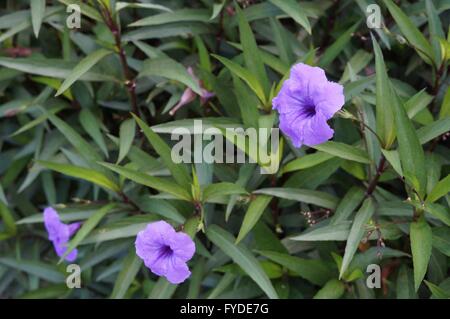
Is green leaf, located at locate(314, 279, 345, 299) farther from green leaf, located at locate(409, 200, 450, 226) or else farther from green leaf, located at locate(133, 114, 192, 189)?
green leaf, located at locate(133, 114, 192, 189)

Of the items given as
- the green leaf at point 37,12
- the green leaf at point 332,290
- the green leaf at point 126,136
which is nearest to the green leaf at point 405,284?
the green leaf at point 332,290

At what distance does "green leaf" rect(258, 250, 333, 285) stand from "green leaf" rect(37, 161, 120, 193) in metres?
0.44

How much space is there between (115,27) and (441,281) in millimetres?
1096

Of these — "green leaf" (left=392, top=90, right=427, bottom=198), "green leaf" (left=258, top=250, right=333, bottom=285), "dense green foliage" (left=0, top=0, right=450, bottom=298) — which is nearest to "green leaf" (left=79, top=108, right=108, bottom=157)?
"dense green foliage" (left=0, top=0, right=450, bottom=298)

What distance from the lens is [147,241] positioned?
4.77ft

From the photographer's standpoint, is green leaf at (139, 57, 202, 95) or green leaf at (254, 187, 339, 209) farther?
green leaf at (139, 57, 202, 95)

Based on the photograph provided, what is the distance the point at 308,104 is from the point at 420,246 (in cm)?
41

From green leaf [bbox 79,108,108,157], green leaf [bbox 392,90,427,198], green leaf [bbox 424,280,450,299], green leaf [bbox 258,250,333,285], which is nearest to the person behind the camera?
green leaf [bbox 392,90,427,198]

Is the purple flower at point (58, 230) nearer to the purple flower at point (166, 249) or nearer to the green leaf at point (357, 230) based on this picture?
the purple flower at point (166, 249)

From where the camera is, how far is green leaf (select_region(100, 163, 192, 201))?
154 cm

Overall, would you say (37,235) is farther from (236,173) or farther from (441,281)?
(441,281)

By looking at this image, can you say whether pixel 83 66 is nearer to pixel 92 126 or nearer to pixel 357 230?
pixel 92 126

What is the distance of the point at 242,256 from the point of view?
64.5 inches

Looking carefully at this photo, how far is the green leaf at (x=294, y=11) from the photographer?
66.2 inches
